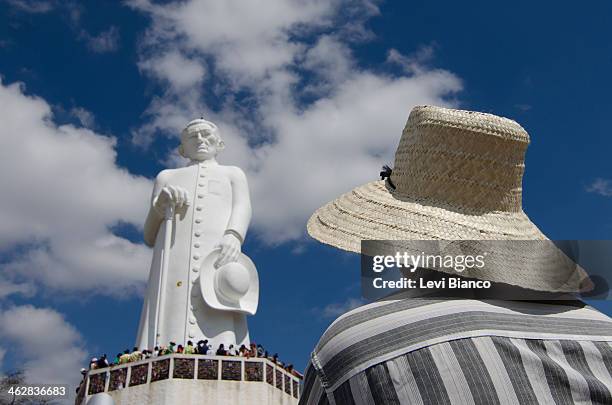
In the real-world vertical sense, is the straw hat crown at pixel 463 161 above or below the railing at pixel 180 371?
below

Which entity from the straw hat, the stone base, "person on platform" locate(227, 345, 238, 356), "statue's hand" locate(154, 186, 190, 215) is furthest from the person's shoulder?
the straw hat

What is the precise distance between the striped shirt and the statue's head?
14.8 m

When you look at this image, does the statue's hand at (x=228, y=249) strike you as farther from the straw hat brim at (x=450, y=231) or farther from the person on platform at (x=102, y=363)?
the straw hat brim at (x=450, y=231)

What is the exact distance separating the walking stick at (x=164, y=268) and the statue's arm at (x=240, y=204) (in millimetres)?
1315

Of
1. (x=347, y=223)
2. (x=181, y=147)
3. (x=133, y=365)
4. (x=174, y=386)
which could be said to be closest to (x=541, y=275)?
(x=347, y=223)

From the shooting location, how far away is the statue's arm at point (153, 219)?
15031mm

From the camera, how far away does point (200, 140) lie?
1599 centimetres

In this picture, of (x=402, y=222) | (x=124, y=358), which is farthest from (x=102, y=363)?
(x=402, y=222)

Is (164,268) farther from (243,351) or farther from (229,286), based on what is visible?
(243,351)

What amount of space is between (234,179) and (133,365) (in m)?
5.40

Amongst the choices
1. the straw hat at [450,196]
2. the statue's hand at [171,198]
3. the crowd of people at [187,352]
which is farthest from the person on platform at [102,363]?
the straw hat at [450,196]

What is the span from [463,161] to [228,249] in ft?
41.0

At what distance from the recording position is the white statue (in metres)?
13.6

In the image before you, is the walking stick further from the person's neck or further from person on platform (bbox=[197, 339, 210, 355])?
the person's neck
